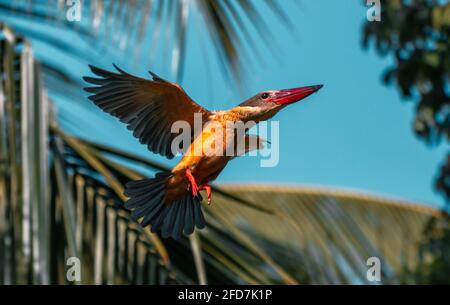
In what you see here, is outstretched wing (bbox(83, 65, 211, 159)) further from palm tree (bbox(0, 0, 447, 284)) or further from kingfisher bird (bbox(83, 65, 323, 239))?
palm tree (bbox(0, 0, 447, 284))

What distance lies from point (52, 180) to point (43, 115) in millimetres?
628

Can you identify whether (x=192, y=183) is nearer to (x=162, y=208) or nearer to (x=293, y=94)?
(x=162, y=208)

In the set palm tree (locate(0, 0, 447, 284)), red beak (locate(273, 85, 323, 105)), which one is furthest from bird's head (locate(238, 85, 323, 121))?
palm tree (locate(0, 0, 447, 284))

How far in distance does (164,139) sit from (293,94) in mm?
369

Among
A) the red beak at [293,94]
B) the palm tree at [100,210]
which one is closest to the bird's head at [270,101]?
the red beak at [293,94]

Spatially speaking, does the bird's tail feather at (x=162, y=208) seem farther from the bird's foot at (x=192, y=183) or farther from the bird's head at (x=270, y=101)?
the bird's head at (x=270, y=101)

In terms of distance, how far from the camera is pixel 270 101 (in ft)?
5.16

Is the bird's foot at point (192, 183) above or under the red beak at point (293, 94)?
under

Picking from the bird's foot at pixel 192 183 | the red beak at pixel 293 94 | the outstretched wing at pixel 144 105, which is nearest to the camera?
the red beak at pixel 293 94

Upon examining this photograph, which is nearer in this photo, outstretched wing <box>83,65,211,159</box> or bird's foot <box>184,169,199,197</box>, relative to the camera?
bird's foot <box>184,169,199,197</box>

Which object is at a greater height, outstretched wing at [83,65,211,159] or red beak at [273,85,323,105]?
outstretched wing at [83,65,211,159]

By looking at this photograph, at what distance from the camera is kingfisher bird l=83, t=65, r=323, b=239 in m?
1.72

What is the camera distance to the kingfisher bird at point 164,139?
1721 millimetres

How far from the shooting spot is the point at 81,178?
14.5ft
